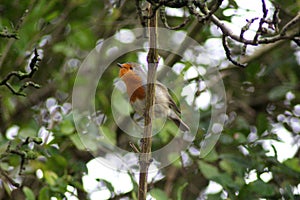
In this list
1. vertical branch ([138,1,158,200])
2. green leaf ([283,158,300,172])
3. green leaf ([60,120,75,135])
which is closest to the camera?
vertical branch ([138,1,158,200])

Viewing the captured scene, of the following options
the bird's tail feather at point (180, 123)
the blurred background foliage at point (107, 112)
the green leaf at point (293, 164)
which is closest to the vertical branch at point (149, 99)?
the blurred background foliage at point (107, 112)

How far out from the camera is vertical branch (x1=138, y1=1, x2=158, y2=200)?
8.81 feet

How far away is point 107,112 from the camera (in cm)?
464

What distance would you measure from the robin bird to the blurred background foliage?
0.21m

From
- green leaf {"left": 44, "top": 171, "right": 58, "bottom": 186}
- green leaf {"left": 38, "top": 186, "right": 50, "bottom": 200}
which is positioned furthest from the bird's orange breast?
green leaf {"left": 38, "top": 186, "right": 50, "bottom": 200}

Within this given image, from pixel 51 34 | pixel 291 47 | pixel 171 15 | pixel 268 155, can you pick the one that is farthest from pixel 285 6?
pixel 51 34

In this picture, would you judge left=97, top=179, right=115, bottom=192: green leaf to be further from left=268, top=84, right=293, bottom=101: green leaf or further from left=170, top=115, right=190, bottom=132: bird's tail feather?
left=268, top=84, right=293, bottom=101: green leaf

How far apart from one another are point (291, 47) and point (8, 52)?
8.76 ft

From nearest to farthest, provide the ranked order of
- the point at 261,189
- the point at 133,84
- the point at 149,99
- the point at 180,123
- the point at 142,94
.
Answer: the point at 149,99 < the point at 261,189 < the point at 142,94 < the point at 133,84 < the point at 180,123

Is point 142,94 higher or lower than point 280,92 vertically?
higher

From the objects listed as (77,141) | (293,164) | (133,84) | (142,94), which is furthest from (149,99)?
(293,164)

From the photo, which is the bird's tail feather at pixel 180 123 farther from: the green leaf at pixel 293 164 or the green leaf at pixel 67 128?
the green leaf at pixel 67 128

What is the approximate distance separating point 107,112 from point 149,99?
1.84 meters

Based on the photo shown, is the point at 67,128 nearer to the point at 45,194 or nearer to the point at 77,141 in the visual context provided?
the point at 77,141
